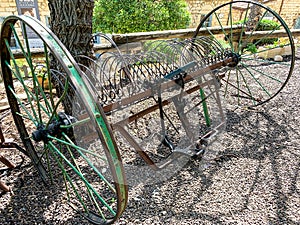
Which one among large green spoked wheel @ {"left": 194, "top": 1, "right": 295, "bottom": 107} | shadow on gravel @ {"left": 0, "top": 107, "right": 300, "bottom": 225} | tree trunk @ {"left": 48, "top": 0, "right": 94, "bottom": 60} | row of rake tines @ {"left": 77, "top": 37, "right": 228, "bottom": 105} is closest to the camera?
shadow on gravel @ {"left": 0, "top": 107, "right": 300, "bottom": 225}

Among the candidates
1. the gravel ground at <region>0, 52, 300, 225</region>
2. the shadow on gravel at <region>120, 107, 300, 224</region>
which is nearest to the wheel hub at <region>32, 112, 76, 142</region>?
the gravel ground at <region>0, 52, 300, 225</region>

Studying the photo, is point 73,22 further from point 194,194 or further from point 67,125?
point 194,194

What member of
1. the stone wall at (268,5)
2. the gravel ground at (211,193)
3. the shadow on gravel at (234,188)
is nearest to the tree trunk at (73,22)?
the gravel ground at (211,193)

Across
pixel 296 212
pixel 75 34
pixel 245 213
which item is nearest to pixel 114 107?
pixel 75 34

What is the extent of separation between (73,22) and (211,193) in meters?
1.68

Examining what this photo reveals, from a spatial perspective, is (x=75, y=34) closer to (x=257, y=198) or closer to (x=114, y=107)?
(x=114, y=107)

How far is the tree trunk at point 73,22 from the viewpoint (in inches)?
79.3

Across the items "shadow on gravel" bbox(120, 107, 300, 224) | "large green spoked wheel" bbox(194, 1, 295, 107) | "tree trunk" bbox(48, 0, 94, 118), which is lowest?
"shadow on gravel" bbox(120, 107, 300, 224)

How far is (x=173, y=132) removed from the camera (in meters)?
2.61

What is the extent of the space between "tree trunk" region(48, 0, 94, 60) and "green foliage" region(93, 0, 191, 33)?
3.31 m

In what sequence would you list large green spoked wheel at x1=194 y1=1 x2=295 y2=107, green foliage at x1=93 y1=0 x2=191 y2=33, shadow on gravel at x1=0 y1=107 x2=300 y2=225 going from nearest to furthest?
shadow on gravel at x1=0 y1=107 x2=300 y2=225 < large green spoked wheel at x1=194 y1=1 x2=295 y2=107 < green foliage at x1=93 y1=0 x2=191 y2=33

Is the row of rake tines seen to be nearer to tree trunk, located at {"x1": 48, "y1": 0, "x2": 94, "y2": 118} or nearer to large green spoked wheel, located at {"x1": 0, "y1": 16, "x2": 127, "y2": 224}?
tree trunk, located at {"x1": 48, "y1": 0, "x2": 94, "y2": 118}

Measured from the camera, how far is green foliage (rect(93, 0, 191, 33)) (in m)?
5.32

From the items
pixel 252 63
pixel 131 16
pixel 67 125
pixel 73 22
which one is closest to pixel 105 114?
pixel 67 125
